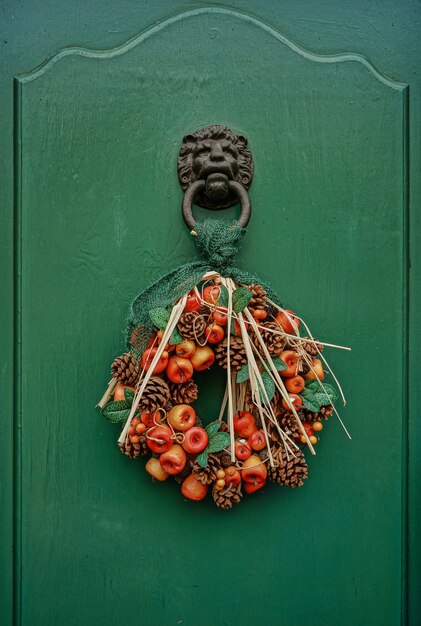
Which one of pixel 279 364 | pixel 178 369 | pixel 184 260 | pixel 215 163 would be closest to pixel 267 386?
pixel 279 364

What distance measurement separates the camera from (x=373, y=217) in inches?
36.2

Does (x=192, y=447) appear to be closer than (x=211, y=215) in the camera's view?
Yes

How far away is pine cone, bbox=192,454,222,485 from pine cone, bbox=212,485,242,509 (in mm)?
32

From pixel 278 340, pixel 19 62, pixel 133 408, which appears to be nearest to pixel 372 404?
pixel 278 340

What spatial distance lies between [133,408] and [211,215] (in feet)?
1.27

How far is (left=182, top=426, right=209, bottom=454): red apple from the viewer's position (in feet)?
2.35

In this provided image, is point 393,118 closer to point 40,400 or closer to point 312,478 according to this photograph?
point 312,478

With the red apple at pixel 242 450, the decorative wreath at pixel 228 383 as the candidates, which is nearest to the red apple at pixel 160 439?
the decorative wreath at pixel 228 383

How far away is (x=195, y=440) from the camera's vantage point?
725mm

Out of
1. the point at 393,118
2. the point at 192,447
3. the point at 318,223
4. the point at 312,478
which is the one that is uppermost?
the point at 393,118

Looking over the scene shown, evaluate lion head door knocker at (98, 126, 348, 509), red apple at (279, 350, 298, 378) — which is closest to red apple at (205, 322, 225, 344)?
lion head door knocker at (98, 126, 348, 509)

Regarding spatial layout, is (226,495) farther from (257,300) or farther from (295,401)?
(257,300)

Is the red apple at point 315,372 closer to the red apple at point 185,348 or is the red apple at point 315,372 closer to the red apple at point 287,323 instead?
the red apple at point 287,323

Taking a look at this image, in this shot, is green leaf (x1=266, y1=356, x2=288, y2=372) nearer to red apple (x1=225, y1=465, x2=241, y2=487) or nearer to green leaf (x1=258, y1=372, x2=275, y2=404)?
green leaf (x1=258, y1=372, x2=275, y2=404)
